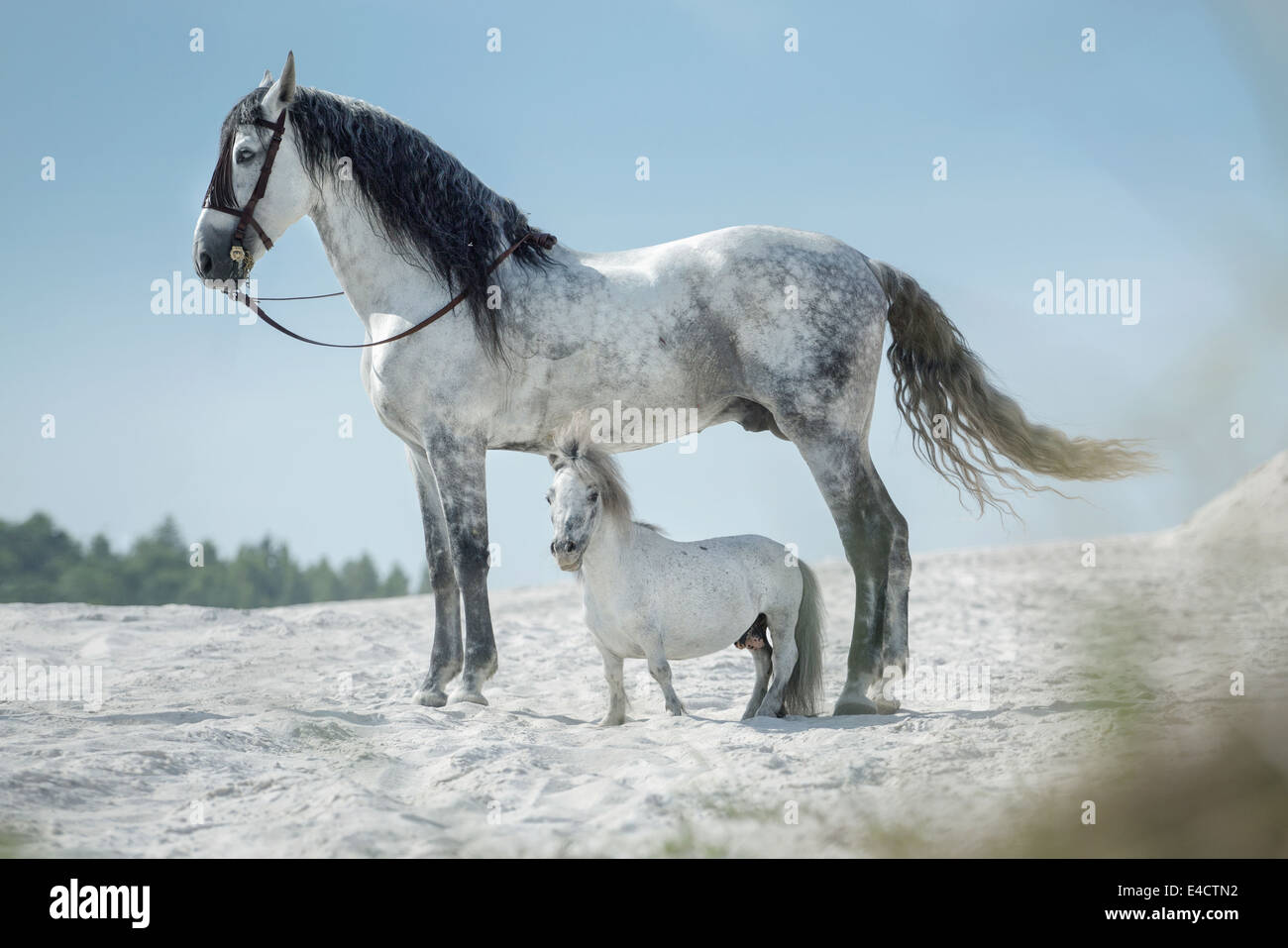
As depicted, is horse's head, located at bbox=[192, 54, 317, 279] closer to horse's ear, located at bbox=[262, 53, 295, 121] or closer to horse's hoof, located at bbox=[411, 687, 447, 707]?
horse's ear, located at bbox=[262, 53, 295, 121]

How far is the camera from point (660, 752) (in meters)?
4.42

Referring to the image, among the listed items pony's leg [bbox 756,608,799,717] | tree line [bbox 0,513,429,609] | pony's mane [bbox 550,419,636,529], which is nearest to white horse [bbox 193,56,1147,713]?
pony's leg [bbox 756,608,799,717]

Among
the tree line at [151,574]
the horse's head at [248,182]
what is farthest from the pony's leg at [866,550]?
the tree line at [151,574]

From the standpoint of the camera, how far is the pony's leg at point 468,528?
5863mm

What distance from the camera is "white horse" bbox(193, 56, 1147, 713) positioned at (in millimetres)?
5836

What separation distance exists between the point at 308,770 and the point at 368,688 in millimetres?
3389

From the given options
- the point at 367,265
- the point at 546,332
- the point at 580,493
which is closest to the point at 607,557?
the point at 580,493

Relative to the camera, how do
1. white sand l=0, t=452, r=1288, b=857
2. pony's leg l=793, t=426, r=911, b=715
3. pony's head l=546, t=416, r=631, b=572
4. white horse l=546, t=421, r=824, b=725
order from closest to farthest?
white sand l=0, t=452, r=1288, b=857 < pony's head l=546, t=416, r=631, b=572 < white horse l=546, t=421, r=824, b=725 < pony's leg l=793, t=426, r=911, b=715

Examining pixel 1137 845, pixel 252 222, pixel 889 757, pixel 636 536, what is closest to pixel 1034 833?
pixel 1137 845

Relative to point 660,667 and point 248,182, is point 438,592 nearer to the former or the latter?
point 660,667

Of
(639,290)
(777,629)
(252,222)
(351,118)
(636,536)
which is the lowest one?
(777,629)

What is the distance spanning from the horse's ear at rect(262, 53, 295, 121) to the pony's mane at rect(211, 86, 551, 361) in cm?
5

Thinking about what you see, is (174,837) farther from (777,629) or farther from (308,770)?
(777,629)

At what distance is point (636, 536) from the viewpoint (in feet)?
17.5
